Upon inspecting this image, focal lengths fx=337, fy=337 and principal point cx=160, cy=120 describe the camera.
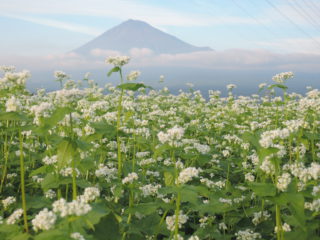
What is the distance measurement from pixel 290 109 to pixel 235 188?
39.2 ft

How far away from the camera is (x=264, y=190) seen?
3.75 metres

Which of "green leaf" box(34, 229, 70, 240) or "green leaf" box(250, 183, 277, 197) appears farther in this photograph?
"green leaf" box(250, 183, 277, 197)

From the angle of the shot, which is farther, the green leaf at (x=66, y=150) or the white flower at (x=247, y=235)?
the white flower at (x=247, y=235)

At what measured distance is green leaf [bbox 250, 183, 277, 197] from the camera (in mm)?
3672

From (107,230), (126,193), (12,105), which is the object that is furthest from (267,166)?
(12,105)

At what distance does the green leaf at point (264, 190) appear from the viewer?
3.67 meters

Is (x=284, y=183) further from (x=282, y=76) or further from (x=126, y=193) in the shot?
(x=282, y=76)

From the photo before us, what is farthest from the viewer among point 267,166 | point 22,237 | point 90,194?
point 267,166

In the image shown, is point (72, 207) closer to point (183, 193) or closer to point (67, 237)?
point (67, 237)

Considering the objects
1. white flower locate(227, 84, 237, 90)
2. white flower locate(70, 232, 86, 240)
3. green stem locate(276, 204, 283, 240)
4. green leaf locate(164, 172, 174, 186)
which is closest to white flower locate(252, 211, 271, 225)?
green stem locate(276, 204, 283, 240)

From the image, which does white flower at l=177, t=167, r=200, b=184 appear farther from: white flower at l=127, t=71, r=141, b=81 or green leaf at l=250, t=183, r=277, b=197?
white flower at l=127, t=71, r=141, b=81

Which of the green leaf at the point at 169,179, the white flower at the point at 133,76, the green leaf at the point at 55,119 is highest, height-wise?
the white flower at the point at 133,76

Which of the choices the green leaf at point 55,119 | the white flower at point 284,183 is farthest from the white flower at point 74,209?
the white flower at point 284,183

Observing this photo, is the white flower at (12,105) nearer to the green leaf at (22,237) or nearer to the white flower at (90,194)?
the white flower at (90,194)
